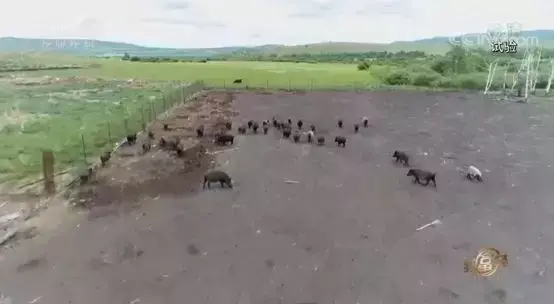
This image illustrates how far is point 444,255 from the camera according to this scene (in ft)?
32.2

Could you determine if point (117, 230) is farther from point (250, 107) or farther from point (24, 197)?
point (250, 107)

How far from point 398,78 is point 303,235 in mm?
A: 43783

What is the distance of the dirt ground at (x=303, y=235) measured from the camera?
848 centimetres

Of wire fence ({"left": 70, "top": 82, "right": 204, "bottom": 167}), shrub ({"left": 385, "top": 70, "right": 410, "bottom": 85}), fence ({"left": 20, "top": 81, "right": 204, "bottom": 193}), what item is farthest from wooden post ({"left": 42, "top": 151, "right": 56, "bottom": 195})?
shrub ({"left": 385, "top": 70, "right": 410, "bottom": 85})

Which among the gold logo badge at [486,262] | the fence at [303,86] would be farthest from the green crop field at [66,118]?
the gold logo badge at [486,262]

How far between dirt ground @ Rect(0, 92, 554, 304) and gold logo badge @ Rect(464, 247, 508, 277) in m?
0.17

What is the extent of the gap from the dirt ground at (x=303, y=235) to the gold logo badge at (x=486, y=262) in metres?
0.17

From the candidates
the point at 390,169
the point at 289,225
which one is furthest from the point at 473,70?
the point at 289,225

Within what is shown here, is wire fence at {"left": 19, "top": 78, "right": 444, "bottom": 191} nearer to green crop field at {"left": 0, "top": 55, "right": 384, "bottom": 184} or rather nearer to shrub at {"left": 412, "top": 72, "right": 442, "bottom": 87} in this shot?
green crop field at {"left": 0, "top": 55, "right": 384, "bottom": 184}

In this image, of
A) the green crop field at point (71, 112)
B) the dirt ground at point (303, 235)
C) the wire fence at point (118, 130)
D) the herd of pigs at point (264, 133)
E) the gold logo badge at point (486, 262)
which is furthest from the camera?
the wire fence at point (118, 130)

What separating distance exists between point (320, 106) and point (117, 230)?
22961 mm

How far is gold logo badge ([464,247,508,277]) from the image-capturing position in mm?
9281

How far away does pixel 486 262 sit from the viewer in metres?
9.87

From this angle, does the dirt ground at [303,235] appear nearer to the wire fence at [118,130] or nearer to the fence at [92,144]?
the fence at [92,144]
